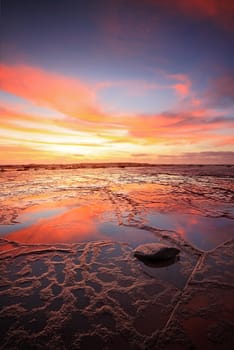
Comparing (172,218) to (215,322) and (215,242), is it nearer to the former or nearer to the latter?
(215,242)

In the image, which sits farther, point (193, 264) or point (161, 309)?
point (193, 264)

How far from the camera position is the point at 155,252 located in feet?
15.1

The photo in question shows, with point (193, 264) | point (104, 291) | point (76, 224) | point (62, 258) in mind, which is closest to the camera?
point (104, 291)

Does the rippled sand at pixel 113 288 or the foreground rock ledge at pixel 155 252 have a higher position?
the foreground rock ledge at pixel 155 252

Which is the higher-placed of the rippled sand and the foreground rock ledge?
the foreground rock ledge

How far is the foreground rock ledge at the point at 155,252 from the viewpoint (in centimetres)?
454

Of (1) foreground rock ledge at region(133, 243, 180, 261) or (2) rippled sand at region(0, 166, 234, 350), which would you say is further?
(1) foreground rock ledge at region(133, 243, 180, 261)

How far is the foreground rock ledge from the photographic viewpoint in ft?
14.9

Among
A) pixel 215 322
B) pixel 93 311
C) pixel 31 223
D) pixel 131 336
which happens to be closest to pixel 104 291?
pixel 93 311

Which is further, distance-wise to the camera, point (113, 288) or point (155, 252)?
A: point (155, 252)

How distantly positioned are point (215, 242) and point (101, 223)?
3719 millimetres

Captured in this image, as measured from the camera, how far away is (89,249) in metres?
5.13

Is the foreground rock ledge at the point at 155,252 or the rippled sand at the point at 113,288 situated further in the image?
the foreground rock ledge at the point at 155,252

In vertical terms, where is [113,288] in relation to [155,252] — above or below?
below
